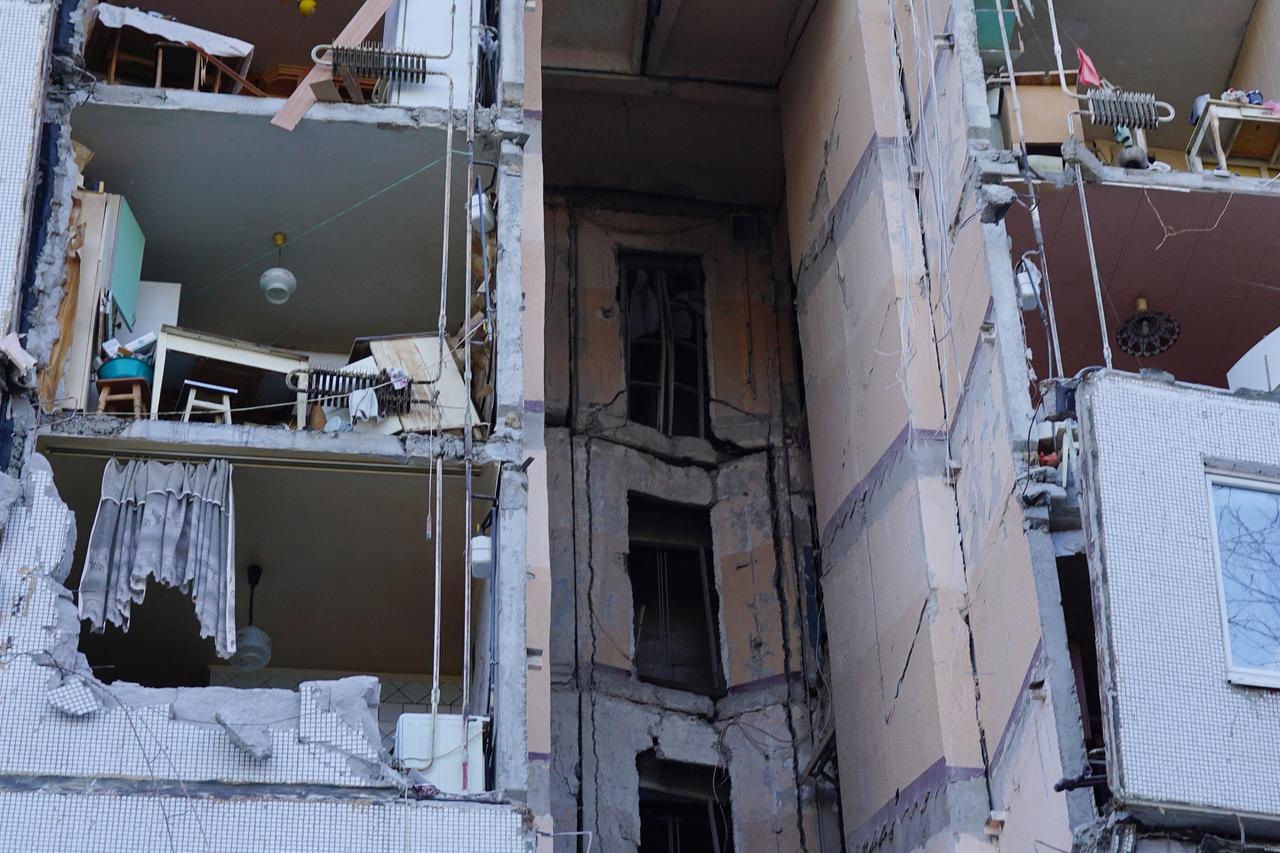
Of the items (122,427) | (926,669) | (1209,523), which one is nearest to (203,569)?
(122,427)

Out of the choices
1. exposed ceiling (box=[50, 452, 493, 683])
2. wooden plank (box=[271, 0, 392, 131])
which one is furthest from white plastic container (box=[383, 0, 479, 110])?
exposed ceiling (box=[50, 452, 493, 683])

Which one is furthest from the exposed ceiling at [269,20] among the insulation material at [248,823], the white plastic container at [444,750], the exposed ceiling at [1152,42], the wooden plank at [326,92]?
the insulation material at [248,823]

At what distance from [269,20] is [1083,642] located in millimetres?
10448

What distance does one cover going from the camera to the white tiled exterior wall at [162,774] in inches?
519

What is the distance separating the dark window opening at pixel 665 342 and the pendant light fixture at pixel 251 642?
6.95 metres

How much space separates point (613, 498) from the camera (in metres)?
22.8

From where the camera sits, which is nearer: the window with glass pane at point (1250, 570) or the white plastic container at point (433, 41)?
the window with glass pane at point (1250, 570)

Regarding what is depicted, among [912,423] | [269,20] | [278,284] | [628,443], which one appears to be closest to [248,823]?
[278,284]

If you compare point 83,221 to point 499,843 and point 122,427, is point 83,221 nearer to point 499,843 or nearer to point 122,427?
point 122,427

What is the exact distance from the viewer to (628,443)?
23281 mm

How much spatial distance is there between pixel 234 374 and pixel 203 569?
2.27 metres

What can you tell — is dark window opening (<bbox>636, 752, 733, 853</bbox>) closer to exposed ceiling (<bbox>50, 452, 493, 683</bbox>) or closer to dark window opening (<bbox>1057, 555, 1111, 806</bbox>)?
exposed ceiling (<bbox>50, 452, 493, 683</bbox>)

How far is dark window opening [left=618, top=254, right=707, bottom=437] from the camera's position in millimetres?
24125

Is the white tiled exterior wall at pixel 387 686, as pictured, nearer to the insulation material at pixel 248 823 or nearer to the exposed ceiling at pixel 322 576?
the exposed ceiling at pixel 322 576
